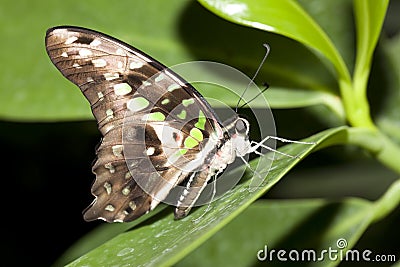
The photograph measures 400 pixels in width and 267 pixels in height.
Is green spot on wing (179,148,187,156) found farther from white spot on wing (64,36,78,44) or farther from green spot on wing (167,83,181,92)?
white spot on wing (64,36,78,44)

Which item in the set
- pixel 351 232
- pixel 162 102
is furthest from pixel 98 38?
pixel 351 232

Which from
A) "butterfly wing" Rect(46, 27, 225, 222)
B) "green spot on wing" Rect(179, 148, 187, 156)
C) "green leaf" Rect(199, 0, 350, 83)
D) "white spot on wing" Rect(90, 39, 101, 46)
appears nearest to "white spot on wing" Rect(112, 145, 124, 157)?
"butterfly wing" Rect(46, 27, 225, 222)

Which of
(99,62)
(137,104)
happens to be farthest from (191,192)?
(99,62)

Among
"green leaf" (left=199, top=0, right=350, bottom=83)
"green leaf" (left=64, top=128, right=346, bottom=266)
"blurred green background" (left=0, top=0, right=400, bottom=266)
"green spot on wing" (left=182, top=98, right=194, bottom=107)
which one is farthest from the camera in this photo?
"blurred green background" (left=0, top=0, right=400, bottom=266)

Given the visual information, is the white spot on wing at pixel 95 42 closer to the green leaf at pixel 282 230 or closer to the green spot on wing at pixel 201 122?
the green spot on wing at pixel 201 122

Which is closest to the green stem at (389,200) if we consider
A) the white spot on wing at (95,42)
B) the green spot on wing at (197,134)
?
the green spot on wing at (197,134)

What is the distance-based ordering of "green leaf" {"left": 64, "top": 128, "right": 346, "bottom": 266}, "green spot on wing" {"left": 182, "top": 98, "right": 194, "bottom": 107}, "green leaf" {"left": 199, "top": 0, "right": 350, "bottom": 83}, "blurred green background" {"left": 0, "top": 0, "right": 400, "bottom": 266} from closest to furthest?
"green leaf" {"left": 64, "top": 128, "right": 346, "bottom": 266} < "green leaf" {"left": 199, "top": 0, "right": 350, "bottom": 83} < "green spot on wing" {"left": 182, "top": 98, "right": 194, "bottom": 107} < "blurred green background" {"left": 0, "top": 0, "right": 400, "bottom": 266}

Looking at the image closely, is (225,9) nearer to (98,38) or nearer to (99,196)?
(98,38)
